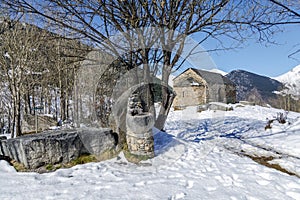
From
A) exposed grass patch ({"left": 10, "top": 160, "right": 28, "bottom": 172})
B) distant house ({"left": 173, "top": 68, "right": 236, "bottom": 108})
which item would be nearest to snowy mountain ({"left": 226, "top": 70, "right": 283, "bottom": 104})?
distant house ({"left": 173, "top": 68, "right": 236, "bottom": 108})

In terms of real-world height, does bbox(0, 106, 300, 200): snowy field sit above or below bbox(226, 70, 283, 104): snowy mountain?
below

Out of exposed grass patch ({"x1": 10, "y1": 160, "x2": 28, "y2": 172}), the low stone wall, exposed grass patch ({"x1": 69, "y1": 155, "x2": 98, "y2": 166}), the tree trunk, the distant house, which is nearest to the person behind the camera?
exposed grass patch ({"x1": 10, "y1": 160, "x2": 28, "y2": 172})

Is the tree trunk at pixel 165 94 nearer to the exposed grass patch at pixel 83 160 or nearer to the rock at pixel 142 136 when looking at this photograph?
the rock at pixel 142 136

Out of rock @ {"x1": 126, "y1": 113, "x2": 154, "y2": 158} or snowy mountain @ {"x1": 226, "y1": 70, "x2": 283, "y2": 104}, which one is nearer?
rock @ {"x1": 126, "y1": 113, "x2": 154, "y2": 158}

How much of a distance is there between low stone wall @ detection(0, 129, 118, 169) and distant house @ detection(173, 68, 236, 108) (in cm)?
1494

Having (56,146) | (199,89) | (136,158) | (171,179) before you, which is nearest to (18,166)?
(56,146)

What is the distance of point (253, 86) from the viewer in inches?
1001

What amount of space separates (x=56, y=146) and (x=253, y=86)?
2654 cm

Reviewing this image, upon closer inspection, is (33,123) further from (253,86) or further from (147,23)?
(253,86)

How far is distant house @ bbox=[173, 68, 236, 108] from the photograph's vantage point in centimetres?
1858

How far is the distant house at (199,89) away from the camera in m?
18.6

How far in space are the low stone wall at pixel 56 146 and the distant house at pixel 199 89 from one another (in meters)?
14.9

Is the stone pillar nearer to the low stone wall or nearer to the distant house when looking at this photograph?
the low stone wall

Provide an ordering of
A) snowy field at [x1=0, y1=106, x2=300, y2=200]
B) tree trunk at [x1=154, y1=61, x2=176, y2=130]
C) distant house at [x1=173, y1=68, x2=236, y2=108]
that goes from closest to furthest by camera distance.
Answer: snowy field at [x1=0, y1=106, x2=300, y2=200], tree trunk at [x1=154, y1=61, x2=176, y2=130], distant house at [x1=173, y1=68, x2=236, y2=108]
